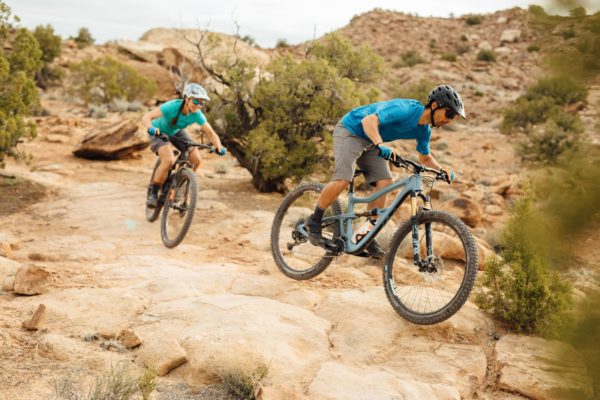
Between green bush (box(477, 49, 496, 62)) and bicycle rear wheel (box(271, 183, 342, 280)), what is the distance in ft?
118

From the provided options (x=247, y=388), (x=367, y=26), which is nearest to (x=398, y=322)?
(x=247, y=388)

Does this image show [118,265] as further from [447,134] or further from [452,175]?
[447,134]

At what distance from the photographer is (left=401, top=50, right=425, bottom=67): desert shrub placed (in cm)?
3891

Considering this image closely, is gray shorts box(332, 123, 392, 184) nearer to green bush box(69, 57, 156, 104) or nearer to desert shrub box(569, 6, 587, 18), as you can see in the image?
A: desert shrub box(569, 6, 587, 18)

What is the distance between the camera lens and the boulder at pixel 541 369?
6.74 feet

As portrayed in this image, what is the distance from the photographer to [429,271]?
15.5 feet

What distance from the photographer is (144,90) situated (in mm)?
23203

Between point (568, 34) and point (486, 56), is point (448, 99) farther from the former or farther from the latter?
point (486, 56)

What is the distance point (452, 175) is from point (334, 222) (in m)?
1.39

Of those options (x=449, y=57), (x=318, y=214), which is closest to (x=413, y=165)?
(x=318, y=214)

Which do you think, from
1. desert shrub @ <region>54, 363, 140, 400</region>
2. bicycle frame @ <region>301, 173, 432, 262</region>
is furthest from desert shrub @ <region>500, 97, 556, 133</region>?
desert shrub @ <region>54, 363, 140, 400</region>

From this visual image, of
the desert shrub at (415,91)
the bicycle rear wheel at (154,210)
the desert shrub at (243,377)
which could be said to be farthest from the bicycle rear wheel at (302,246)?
the desert shrub at (415,91)

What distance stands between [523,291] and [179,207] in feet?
15.4

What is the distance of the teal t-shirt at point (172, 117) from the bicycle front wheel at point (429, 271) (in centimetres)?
390
